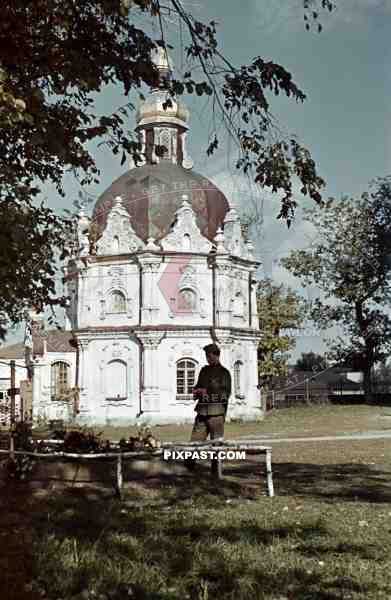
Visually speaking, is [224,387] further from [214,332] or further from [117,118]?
[214,332]

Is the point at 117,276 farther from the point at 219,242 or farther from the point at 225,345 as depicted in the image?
the point at 225,345

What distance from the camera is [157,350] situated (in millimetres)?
36031

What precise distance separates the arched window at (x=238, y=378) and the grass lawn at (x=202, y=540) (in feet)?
87.6

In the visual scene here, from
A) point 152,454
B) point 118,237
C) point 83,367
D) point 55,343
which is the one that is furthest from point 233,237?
point 152,454

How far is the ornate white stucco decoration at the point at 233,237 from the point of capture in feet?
125

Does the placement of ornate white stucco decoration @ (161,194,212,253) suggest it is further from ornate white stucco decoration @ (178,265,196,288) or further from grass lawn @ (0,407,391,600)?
grass lawn @ (0,407,391,600)

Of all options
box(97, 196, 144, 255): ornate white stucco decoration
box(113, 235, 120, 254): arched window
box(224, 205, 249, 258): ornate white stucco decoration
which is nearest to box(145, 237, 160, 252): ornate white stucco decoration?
box(97, 196, 144, 255): ornate white stucco decoration

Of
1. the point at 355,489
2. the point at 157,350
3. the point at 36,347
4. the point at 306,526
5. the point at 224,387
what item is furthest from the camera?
the point at 36,347

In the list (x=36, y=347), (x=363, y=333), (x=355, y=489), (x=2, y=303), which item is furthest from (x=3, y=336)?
(x=363, y=333)

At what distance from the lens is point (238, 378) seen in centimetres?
3812

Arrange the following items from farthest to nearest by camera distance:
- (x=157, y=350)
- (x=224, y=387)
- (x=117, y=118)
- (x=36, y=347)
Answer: (x=36, y=347) → (x=157, y=350) → (x=224, y=387) → (x=117, y=118)

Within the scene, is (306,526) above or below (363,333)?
below

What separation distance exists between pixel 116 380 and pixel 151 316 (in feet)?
11.7

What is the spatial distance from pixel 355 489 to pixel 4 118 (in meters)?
6.72
